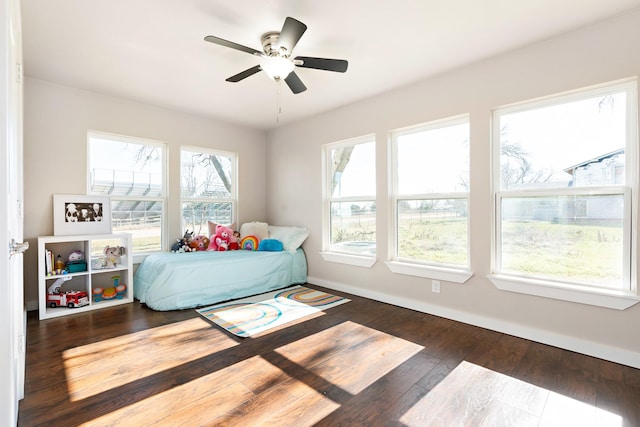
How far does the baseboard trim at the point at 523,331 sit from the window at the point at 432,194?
17.7 inches

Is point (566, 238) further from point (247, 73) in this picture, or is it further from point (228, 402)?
point (247, 73)

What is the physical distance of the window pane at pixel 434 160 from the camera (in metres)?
3.15

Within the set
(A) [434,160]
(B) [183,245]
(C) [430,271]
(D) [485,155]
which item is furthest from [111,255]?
(D) [485,155]

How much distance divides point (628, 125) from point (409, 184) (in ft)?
5.93

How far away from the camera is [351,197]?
13.4 ft

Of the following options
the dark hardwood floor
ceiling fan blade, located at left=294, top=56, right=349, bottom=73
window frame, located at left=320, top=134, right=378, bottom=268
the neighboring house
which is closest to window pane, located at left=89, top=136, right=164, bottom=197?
the dark hardwood floor

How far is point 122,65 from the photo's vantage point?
2.94m

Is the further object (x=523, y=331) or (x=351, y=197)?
(x=351, y=197)

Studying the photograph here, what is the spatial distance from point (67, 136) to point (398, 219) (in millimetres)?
3827

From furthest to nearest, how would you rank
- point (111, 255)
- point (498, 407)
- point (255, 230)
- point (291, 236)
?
point (255, 230)
point (291, 236)
point (111, 255)
point (498, 407)

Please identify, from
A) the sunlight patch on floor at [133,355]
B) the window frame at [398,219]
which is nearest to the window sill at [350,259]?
the window frame at [398,219]

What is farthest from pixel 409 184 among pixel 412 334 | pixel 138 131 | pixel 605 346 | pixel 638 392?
pixel 138 131

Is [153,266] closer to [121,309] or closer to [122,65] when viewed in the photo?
[121,309]

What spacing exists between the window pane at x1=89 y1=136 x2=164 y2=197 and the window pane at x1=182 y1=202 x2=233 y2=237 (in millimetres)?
456
